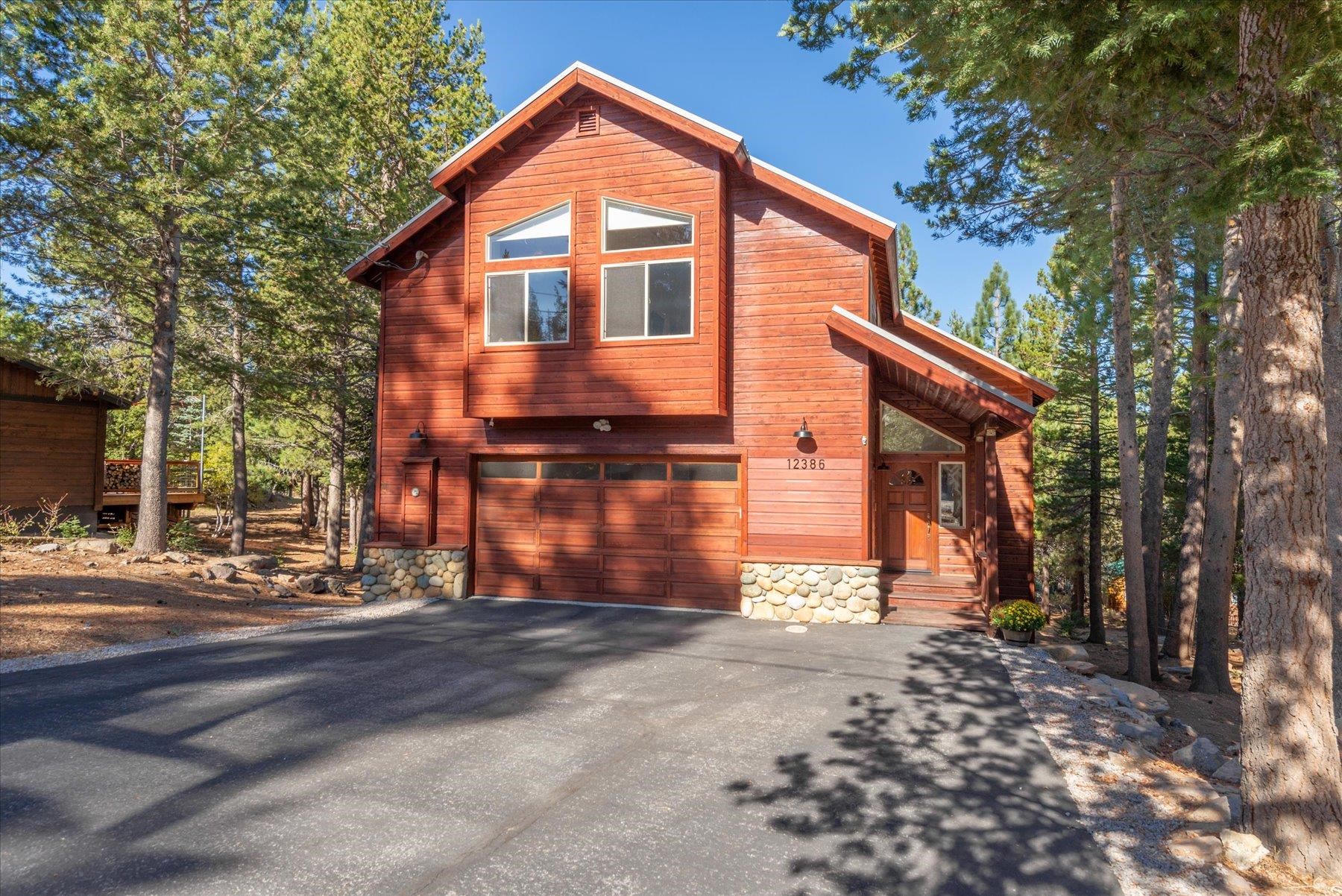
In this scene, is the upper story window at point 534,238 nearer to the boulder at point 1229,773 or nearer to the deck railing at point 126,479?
the boulder at point 1229,773

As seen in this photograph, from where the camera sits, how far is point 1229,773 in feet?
17.0

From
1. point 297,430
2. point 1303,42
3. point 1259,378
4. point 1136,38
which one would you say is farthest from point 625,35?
point 297,430

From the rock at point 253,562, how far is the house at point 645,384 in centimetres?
339

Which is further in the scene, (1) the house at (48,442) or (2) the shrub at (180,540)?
(1) the house at (48,442)

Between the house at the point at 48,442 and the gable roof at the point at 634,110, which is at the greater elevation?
the gable roof at the point at 634,110

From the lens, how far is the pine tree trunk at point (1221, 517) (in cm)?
988

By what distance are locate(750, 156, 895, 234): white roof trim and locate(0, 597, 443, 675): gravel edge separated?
8.58m

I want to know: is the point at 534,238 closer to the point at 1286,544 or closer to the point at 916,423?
the point at 916,423

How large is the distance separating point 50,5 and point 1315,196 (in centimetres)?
1592

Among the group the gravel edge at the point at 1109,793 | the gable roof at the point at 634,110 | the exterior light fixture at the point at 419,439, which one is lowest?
the gravel edge at the point at 1109,793

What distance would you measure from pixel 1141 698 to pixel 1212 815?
151 inches

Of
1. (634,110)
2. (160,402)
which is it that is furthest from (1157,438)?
(160,402)

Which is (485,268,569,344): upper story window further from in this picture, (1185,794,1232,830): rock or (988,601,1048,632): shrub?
(1185,794,1232,830): rock

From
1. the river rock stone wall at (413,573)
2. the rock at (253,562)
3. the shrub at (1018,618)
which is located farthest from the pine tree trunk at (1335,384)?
the rock at (253,562)
